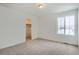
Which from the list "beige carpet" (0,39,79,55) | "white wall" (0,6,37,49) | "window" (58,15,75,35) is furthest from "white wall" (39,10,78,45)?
"white wall" (0,6,37,49)

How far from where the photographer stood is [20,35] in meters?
3.07

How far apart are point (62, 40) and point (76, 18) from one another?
2.86 feet

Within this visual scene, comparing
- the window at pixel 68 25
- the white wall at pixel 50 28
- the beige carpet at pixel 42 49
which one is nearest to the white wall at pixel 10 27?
the beige carpet at pixel 42 49

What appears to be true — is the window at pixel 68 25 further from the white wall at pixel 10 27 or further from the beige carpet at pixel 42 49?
the white wall at pixel 10 27

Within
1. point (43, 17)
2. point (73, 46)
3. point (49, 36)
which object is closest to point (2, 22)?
point (43, 17)

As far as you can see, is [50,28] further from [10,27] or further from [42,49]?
[10,27]

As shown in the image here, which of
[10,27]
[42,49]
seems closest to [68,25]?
[42,49]

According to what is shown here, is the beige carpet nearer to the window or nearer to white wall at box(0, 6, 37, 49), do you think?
white wall at box(0, 6, 37, 49)

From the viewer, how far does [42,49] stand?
2.51 m

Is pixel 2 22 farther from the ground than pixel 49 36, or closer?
farther from the ground

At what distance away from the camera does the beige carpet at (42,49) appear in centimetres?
207

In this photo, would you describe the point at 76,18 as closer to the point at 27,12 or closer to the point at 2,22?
the point at 27,12

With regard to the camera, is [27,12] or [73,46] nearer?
[73,46]

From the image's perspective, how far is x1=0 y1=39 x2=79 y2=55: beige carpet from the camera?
2.07 metres
